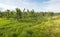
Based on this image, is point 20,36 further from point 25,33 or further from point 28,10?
point 28,10

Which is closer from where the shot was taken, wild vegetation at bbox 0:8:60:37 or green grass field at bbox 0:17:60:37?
green grass field at bbox 0:17:60:37

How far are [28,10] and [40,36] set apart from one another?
8949 cm

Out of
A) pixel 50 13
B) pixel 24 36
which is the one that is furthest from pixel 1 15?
pixel 24 36

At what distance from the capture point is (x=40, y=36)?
144 feet

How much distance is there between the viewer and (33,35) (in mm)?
39844

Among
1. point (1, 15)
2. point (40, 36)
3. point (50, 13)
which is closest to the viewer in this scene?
point (40, 36)

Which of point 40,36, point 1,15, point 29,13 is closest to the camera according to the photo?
point 40,36

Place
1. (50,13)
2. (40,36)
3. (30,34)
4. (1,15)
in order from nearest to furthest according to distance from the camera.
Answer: (30,34), (40,36), (1,15), (50,13)

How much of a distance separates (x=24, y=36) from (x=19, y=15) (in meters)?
68.4

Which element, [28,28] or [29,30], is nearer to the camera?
Answer: [29,30]

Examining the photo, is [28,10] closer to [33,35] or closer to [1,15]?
[1,15]

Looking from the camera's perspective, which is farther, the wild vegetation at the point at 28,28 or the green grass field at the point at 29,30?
the wild vegetation at the point at 28,28

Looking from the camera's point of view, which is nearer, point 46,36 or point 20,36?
point 20,36

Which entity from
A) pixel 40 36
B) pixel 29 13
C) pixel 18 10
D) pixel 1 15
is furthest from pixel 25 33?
pixel 29 13
